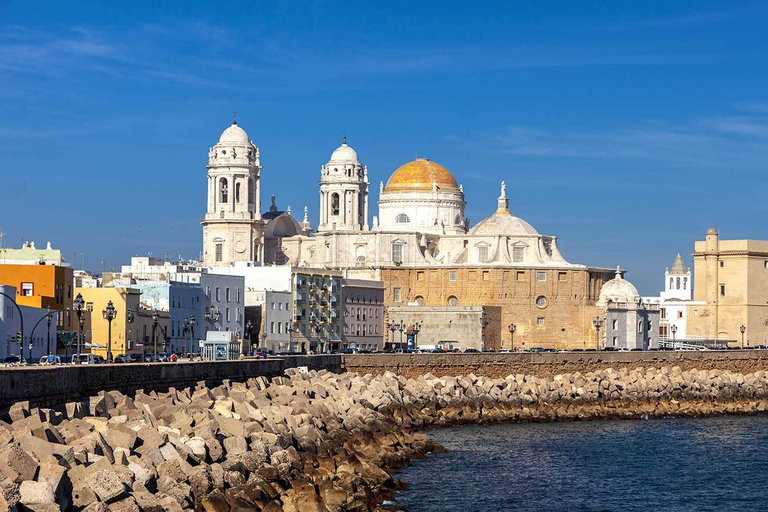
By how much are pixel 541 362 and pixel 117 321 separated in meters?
17.3

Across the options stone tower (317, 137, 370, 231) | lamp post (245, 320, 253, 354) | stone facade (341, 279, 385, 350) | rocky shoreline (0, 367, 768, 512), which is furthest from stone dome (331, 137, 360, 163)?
rocky shoreline (0, 367, 768, 512)

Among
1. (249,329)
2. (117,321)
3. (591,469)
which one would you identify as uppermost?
(117,321)

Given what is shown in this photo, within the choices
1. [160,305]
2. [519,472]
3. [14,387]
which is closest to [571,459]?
[519,472]

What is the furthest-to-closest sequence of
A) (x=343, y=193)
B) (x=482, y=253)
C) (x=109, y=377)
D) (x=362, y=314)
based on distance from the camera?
(x=343, y=193) < (x=482, y=253) < (x=362, y=314) < (x=109, y=377)

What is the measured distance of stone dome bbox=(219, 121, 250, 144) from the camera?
303ft

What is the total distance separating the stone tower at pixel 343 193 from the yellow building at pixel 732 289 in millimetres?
30103

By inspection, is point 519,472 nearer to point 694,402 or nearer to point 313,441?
point 313,441

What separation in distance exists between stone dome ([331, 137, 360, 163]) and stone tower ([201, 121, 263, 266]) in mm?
7438

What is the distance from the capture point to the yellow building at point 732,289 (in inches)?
4326

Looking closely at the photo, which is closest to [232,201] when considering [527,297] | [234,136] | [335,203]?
[234,136]

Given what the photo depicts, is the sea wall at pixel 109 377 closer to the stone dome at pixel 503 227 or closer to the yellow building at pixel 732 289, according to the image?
the stone dome at pixel 503 227

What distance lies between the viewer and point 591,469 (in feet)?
120

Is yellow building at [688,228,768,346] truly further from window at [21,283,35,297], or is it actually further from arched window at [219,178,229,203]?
window at [21,283,35,297]

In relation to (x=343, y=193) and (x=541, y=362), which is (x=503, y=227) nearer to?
(x=343, y=193)
